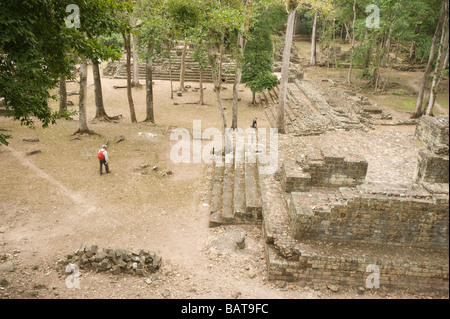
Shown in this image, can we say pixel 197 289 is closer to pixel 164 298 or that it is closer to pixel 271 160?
pixel 164 298

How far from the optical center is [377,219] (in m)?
7.02

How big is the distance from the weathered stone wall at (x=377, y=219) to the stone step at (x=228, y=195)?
8.19ft

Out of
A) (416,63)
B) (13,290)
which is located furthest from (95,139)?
(416,63)

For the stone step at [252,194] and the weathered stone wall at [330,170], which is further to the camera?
the weathered stone wall at [330,170]

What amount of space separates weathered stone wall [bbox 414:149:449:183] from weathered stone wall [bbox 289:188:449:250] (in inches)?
102

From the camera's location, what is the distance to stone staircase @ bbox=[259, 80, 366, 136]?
16859 mm

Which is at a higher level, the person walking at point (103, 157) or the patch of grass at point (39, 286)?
the person walking at point (103, 157)

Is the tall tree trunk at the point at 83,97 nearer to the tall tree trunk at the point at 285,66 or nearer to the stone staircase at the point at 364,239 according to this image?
the tall tree trunk at the point at 285,66

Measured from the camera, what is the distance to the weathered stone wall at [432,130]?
13043 millimetres

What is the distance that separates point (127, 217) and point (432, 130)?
1312 cm

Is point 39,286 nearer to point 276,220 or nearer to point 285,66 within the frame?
A: point 276,220

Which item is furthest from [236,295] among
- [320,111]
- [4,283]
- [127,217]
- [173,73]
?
[173,73]

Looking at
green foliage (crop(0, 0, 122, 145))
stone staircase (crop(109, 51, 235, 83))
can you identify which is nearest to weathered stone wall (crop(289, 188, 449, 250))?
green foliage (crop(0, 0, 122, 145))

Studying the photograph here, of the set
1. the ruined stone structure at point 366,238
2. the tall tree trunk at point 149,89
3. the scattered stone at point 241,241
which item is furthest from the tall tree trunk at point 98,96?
the ruined stone structure at point 366,238
